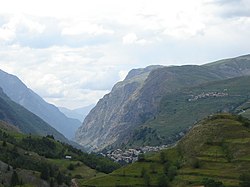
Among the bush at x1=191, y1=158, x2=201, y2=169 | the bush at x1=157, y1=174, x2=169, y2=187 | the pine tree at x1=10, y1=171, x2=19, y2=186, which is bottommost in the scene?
the bush at x1=157, y1=174, x2=169, y2=187

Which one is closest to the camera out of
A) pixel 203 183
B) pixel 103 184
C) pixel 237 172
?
pixel 203 183

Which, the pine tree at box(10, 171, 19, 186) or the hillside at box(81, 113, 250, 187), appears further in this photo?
the pine tree at box(10, 171, 19, 186)

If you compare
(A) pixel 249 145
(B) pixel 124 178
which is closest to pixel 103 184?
(B) pixel 124 178

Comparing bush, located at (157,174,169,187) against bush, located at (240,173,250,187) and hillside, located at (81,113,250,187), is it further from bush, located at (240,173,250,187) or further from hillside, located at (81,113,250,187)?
bush, located at (240,173,250,187)

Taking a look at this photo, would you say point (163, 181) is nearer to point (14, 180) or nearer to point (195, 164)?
point (195, 164)

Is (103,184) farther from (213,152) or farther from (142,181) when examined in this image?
(213,152)

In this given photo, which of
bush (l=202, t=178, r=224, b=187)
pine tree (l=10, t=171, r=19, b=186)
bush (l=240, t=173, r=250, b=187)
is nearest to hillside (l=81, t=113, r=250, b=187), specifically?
bush (l=240, t=173, r=250, b=187)

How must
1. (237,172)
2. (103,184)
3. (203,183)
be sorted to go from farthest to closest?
(103,184) < (237,172) < (203,183)

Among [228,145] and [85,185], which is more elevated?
[228,145]

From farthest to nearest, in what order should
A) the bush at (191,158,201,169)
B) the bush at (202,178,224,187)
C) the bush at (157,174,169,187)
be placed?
the bush at (191,158,201,169), the bush at (157,174,169,187), the bush at (202,178,224,187)

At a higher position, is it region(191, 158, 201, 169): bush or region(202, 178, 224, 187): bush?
region(191, 158, 201, 169): bush

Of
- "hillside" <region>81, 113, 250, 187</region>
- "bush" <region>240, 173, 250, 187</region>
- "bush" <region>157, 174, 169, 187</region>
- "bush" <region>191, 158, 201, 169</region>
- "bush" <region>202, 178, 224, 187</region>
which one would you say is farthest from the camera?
"bush" <region>191, 158, 201, 169</region>
